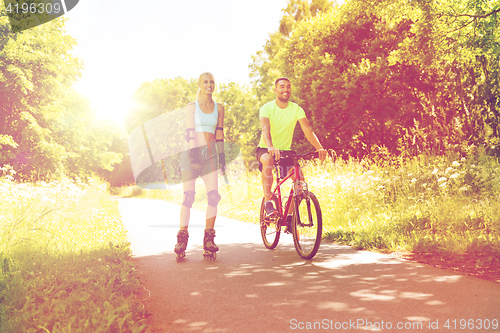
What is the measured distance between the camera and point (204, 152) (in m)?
5.72

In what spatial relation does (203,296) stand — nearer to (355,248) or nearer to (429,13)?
(355,248)

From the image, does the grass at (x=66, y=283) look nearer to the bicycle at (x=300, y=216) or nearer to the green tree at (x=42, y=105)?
the bicycle at (x=300, y=216)

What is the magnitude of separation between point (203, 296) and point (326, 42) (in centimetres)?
2228

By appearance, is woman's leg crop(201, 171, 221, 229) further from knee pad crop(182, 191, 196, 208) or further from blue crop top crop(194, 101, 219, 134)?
blue crop top crop(194, 101, 219, 134)

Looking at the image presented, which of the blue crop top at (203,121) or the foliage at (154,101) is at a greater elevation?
the foliage at (154,101)

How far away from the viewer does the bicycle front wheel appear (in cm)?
525

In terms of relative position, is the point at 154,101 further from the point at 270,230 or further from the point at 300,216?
the point at 300,216

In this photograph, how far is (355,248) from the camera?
20.7 feet

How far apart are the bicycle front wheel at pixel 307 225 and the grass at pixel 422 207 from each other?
4.12 ft

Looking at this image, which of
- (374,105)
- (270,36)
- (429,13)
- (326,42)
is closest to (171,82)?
(270,36)

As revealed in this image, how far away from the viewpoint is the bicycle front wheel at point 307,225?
5246 millimetres

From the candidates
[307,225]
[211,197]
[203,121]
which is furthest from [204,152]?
[307,225]

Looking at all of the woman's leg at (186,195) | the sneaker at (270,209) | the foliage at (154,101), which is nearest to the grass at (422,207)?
the sneaker at (270,209)

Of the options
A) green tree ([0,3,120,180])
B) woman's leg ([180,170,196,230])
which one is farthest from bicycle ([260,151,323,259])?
green tree ([0,3,120,180])
